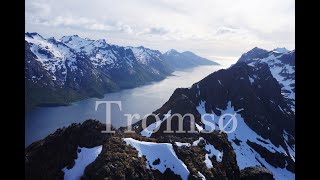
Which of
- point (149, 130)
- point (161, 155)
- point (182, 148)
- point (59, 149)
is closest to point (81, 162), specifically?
point (59, 149)

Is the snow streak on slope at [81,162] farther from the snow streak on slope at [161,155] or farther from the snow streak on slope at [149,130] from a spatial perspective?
the snow streak on slope at [149,130]

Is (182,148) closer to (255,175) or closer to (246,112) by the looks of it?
(255,175)

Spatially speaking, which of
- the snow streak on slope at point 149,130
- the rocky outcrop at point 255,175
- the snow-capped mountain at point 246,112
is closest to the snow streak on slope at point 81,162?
the snow-capped mountain at point 246,112

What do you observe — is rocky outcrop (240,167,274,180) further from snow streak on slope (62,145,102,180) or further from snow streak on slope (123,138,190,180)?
snow streak on slope (62,145,102,180)
